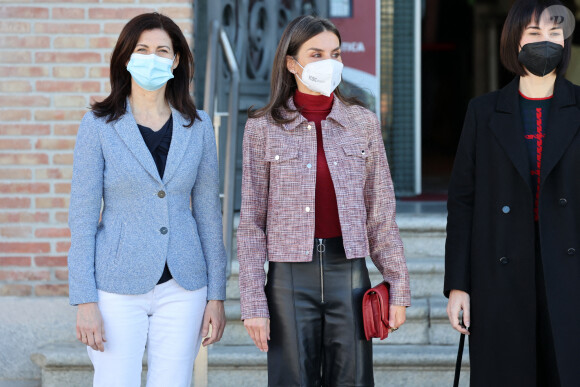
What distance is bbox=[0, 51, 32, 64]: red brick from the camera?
4621mm

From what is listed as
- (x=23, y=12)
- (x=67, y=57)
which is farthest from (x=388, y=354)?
(x=23, y=12)

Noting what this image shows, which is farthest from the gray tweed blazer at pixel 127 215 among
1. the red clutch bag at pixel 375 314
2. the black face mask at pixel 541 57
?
the black face mask at pixel 541 57

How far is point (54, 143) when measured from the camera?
4.64 m

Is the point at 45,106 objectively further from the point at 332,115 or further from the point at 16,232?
the point at 332,115

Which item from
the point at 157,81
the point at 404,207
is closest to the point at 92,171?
the point at 157,81

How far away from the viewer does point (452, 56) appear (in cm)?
1752

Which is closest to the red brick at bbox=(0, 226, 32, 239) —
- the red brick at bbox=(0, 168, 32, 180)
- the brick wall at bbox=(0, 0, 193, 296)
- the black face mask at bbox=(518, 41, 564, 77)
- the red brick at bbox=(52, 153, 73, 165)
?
the brick wall at bbox=(0, 0, 193, 296)

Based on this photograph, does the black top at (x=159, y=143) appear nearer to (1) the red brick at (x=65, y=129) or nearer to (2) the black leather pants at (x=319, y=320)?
(2) the black leather pants at (x=319, y=320)

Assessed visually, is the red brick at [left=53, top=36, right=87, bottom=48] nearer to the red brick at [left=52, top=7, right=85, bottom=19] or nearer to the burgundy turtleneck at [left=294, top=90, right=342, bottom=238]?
the red brick at [left=52, top=7, right=85, bottom=19]

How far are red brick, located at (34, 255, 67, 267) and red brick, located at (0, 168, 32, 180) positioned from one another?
0.48 meters

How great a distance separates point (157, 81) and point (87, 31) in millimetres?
1977

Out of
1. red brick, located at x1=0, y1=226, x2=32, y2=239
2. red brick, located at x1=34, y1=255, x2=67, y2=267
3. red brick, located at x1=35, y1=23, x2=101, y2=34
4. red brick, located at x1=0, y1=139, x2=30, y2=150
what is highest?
red brick, located at x1=35, y1=23, x2=101, y2=34

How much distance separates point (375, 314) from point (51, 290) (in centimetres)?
257

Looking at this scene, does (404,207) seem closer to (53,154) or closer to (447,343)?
(447,343)
